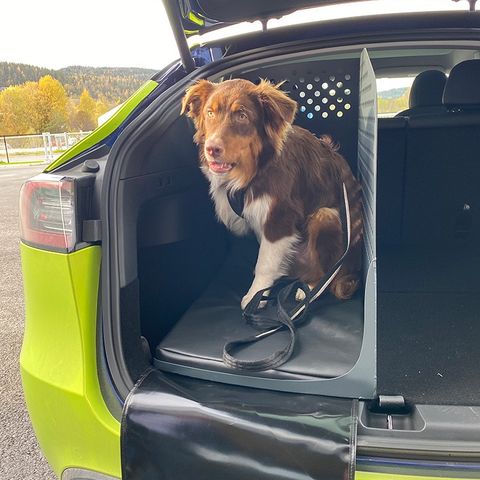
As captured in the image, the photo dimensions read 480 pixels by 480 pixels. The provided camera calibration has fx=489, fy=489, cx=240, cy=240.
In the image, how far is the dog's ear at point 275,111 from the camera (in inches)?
66.9

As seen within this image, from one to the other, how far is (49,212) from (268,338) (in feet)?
2.57

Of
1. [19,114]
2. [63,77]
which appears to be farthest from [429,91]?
[63,77]

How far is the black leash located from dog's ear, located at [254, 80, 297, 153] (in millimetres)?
350

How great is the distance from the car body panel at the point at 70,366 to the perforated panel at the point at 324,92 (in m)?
1.23

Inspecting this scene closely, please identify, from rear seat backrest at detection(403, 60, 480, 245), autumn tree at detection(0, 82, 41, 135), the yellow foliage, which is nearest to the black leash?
rear seat backrest at detection(403, 60, 480, 245)

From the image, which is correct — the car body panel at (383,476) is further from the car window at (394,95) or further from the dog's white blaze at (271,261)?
the car window at (394,95)

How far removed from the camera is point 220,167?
67.1 inches

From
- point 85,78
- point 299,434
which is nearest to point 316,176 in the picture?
point 299,434

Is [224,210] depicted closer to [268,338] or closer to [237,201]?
[237,201]

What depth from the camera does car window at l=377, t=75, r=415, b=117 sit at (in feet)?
9.53

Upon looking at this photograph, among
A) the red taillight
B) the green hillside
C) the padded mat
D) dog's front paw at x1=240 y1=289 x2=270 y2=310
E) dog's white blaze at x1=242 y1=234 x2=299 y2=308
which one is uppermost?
the green hillside

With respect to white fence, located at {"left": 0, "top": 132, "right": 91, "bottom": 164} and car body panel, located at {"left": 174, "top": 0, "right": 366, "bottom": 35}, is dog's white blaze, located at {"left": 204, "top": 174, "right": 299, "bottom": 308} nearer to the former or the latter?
car body panel, located at {"left": 174, "top": 0, "right": 366, "bottom": 35}

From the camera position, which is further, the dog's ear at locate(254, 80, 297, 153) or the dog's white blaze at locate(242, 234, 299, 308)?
the dog's white blaze at locate(242, 234, 299, 308)

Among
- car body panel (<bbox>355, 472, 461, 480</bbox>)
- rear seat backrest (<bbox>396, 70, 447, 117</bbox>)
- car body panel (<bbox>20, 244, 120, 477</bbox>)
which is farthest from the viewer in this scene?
rear seat backrest (<bbox>396, 70, 447, 117</bbox>)
